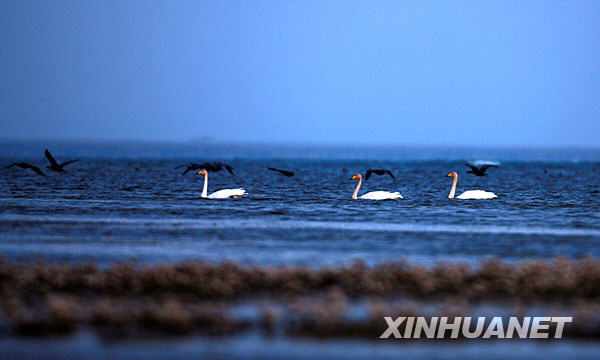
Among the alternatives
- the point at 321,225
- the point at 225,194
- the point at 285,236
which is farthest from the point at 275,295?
the point at 225,194

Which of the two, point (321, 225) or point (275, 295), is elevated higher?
point (275, 295)

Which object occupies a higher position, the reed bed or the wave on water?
the reed bed

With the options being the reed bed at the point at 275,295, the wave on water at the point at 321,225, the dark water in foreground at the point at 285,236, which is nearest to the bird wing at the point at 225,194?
the dark water in foreground at the point at 285,236

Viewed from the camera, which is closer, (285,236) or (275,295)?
(275,295)

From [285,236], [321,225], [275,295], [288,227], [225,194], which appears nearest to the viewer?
[275,295]

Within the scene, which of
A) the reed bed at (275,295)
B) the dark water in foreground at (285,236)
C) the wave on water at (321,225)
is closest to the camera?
the dark water in foreground at (285,236)

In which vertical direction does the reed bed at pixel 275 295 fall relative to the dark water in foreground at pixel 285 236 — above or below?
above

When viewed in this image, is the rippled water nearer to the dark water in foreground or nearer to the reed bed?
the dark water in foreground

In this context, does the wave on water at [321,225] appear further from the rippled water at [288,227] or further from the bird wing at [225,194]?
the bird wing at [225,194]

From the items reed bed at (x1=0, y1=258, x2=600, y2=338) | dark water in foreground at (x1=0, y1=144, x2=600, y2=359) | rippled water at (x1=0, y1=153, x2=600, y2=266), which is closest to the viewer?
dark water in foreground at (x1=0, y1=144, x2=600, y2=359)

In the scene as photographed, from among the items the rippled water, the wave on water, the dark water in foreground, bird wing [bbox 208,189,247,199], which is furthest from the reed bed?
bird wing [bbox 208,189,247,199]

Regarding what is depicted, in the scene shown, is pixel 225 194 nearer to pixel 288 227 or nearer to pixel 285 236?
pixel 288 227

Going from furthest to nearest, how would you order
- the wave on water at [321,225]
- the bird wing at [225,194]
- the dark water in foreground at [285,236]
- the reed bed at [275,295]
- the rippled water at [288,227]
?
the bird wing at [225,194] → the wave on water at [321,225] → the rippled water at [288,227] → the reed bed at [275,295] → the dark water in foreground at [285,236]

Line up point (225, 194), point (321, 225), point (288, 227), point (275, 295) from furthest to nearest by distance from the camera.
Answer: point (225, 194)
point (321, 225)
point (288, 227)
point (275, 295)
